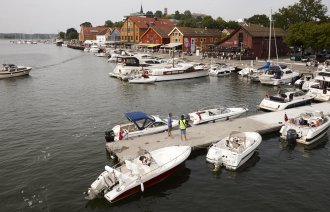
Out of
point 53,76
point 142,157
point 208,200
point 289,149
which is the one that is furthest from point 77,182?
point 53,76

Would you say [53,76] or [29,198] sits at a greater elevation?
[53,76]

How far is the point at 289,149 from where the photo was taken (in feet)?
79.4

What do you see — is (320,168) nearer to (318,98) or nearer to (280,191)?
(280,191)

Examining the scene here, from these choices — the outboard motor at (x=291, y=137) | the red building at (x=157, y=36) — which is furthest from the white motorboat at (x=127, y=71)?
the red building at (x=157, y=36)

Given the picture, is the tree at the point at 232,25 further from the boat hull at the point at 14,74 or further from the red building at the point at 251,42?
the boat hull at the point at 14,74

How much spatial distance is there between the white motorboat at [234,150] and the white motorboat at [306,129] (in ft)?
10.5

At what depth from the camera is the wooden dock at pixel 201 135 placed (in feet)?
74.8

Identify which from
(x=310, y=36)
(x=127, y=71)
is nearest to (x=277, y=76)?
(x=310, y=36)

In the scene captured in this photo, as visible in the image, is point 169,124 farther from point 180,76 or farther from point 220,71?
point 220,71

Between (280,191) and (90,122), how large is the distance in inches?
770

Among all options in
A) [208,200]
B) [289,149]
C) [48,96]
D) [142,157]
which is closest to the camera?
[208,200]

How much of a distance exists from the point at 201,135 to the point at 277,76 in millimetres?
29525

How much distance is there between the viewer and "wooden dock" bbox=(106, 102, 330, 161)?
22.8 m

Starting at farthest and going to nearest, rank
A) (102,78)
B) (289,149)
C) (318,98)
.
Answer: (102,78) < (318,98) < (289,149)
